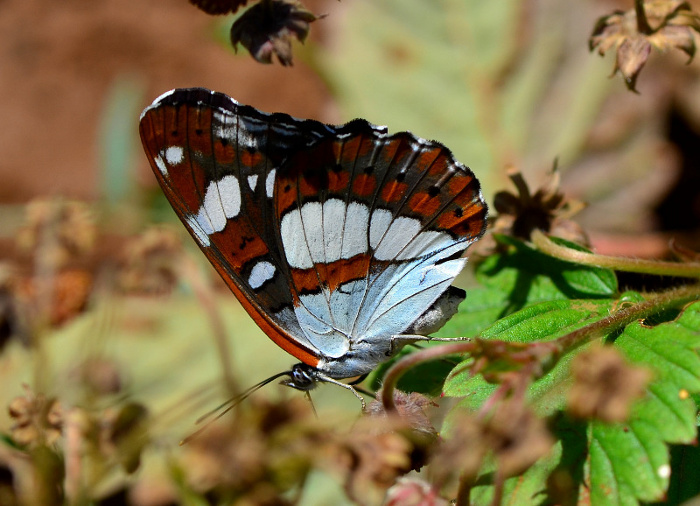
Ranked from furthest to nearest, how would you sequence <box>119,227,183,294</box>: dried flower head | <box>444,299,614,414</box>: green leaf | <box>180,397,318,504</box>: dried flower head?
<box>119,227,183,294</box>: dried flower head
<box>444,299,614,414</box>: green leaf
<box>180,397,318,504</box>: dried flower head

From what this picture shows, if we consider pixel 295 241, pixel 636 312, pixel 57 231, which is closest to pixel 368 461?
pixel 636 312

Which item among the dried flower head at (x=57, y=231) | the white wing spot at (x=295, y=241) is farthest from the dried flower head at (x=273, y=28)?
the dried flower head at (x=57, y=231)

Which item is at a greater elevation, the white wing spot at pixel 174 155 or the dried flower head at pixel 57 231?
the dried flower head at pixel 57 231

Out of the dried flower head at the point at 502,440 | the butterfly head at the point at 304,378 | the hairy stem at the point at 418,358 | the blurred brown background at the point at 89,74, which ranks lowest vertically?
the dried flower head at the point at 502,440

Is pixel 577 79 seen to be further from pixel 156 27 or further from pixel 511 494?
pixel 511 494

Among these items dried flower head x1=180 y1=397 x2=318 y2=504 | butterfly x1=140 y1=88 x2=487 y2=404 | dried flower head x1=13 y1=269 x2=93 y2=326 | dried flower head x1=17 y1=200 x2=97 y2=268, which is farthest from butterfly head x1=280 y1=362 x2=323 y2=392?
dried flower head x1=13 y1=269 x2=93 y2=326

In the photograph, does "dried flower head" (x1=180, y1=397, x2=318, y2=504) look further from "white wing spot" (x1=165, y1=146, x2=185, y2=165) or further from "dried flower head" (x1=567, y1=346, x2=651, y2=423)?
"white wing spot" (x1=165, y1=146, x2=185, y2=165)

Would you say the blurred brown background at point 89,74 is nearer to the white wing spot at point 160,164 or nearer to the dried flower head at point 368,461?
the white wing spot at point 160,164
